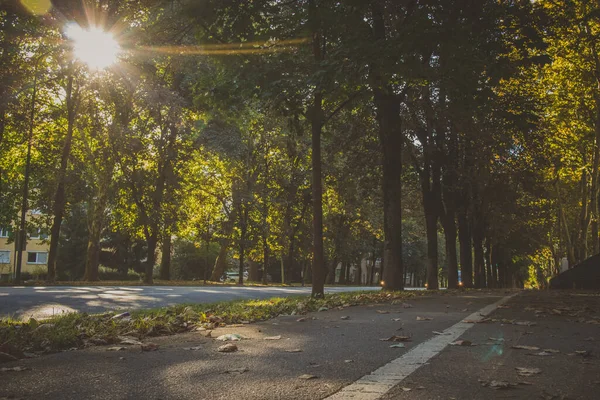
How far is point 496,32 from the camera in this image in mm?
10711

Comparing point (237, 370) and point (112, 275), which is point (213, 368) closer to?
point (237, 370)

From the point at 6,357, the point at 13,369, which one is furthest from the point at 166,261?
the point at 13,369

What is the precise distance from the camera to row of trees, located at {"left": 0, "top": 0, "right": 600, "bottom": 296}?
9.31m

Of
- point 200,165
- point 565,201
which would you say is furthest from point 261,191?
point 565,201

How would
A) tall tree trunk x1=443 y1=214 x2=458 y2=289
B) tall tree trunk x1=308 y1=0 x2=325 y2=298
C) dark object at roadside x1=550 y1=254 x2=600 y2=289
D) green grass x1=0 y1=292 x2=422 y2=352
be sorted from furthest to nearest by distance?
tall tree trunk x1=443 y1=214 x2=458 y2=289
dark object at roadside x1=550 y1=254 x2=600 y2=289
tall tree trunk x1=308 y1=0 x2=325 y2=298
green grass x1=0 y1=292 x2=422 y2=352

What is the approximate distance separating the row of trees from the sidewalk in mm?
3969

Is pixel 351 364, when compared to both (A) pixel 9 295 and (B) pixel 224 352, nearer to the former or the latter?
(B) pixel 224 352

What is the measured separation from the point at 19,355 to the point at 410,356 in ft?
10.5

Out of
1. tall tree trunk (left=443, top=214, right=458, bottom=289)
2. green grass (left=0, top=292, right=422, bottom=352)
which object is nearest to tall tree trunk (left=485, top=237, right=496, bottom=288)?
tall tree trunk (left=443, top=214, right=458, bottom=289)

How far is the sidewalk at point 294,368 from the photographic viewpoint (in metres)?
3.19

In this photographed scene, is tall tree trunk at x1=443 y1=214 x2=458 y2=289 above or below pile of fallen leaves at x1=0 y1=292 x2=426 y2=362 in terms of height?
above

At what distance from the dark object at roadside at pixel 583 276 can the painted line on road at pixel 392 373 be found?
18.7 metres

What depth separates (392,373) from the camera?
371 centimetres

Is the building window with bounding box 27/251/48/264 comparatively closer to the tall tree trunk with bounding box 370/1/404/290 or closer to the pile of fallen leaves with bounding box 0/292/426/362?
the tall tree trunk with bounding box 370/1/404/290
